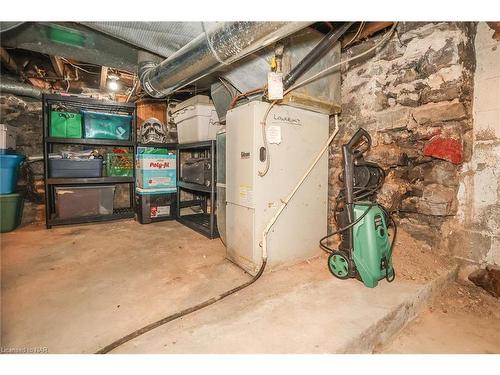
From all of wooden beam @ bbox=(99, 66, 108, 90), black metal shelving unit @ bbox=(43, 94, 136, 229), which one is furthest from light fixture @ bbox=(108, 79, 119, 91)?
black metal shelving unit @ bbox=(43, 94, 136, 229)

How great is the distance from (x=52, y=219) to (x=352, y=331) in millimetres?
3397

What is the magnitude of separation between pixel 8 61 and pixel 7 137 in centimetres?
86

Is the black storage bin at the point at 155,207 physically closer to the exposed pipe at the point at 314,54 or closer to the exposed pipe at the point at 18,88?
the exposed pipe at the point at 18,88

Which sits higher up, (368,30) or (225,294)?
(368,30)

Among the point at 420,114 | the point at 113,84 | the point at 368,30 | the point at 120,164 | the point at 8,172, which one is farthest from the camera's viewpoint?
the point at 113,84

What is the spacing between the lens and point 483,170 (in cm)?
160

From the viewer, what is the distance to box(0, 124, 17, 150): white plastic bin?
105 inches

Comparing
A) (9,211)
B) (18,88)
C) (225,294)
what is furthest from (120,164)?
(225,294)

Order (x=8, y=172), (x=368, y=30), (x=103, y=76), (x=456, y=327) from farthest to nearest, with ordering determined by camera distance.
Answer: (x=103, y=76) < (x=8, y=172) < (x=368, y=30) < (x=456, y=327)

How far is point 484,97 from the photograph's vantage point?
5.21 ft

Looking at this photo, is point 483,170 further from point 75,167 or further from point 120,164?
point 75,167

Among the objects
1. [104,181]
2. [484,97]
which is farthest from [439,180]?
[104,181]

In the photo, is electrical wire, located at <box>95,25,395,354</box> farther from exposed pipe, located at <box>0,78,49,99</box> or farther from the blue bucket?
exposed pipe, located at <box>0,78,49,99</box>
